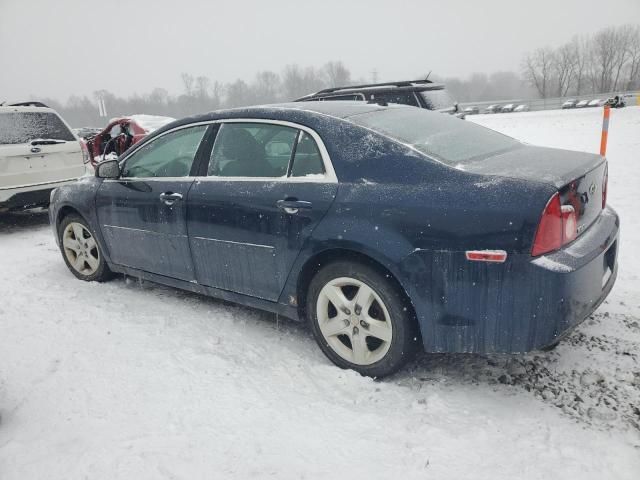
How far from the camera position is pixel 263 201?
3.15 meters

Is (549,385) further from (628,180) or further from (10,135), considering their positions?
(10,135)

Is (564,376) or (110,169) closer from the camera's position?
(564,376)

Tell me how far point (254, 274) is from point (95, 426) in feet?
4.21

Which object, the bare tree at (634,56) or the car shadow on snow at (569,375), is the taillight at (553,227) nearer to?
the car shadow on snow at (569,375)

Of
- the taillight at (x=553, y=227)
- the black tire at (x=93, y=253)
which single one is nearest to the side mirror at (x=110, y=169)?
the black tire at (x=93, y=253)

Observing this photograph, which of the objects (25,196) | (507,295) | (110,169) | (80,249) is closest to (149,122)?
(25,196)

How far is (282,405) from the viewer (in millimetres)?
2764

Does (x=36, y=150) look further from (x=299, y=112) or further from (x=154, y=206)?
(x=299, y=112)

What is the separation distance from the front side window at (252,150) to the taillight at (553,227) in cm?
155

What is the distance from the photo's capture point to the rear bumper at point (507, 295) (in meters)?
2.34

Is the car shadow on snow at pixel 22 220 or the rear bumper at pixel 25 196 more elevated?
the rear bumper at pixel 25 196

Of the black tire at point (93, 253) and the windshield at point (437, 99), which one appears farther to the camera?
the windshield at point (437, 99)

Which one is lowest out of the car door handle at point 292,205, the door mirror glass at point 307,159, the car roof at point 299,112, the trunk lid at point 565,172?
the car door handle at point 292,205

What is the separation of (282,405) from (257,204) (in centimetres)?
124
